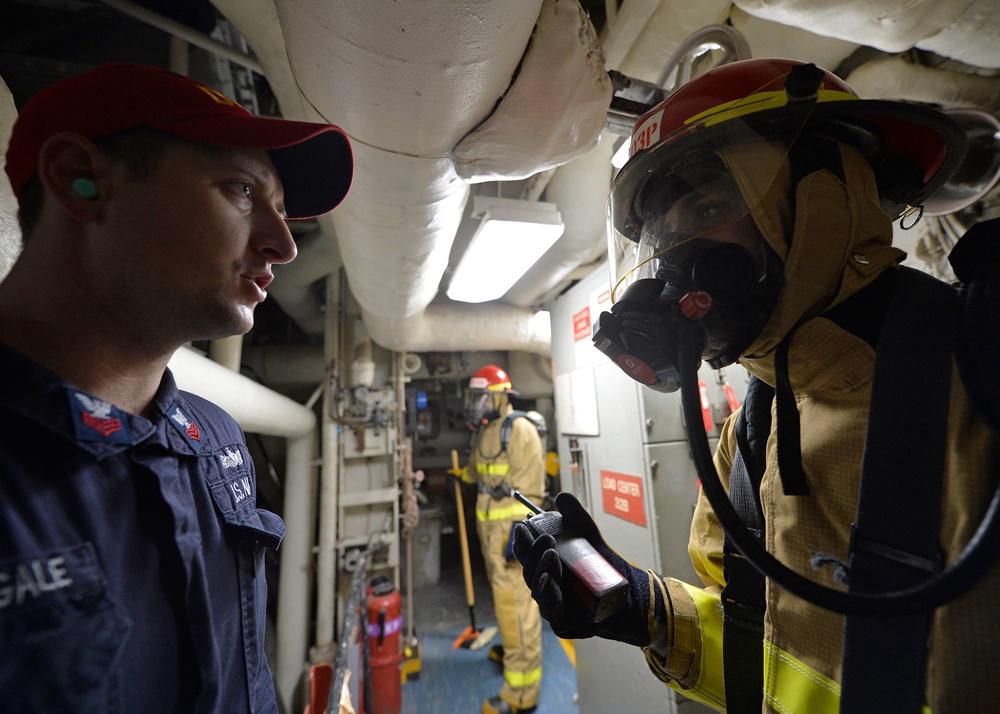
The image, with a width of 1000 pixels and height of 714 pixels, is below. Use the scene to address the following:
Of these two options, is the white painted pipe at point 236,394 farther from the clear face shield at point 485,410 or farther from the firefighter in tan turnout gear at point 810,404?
the clear face shield at point 485,410

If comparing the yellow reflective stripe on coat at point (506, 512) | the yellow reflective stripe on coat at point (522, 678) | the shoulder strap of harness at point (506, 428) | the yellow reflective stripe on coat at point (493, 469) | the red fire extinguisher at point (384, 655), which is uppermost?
the shoulder strap of harness at point (506, 428)

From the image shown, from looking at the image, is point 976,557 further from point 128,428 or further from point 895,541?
point 128,428

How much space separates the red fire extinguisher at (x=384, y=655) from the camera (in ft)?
10.2

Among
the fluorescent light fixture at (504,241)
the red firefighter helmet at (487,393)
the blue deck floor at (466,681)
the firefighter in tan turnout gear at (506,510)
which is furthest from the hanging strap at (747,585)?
the red firefighter helmet at (487,393)

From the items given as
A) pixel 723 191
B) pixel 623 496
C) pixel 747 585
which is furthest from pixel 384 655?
pixel 723 191

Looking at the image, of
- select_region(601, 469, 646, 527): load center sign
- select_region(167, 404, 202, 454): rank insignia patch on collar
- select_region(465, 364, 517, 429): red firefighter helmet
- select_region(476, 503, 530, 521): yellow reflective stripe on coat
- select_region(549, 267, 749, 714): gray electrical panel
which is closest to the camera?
select_region(167, 404, 202, 454): rank insignia patch on collar

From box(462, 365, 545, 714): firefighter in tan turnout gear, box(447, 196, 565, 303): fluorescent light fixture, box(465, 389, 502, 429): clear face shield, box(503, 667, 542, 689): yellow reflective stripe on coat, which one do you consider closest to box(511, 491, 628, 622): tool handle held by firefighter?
box(447, 196, 565, 303): fluorescent light fixture

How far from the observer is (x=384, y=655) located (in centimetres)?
315

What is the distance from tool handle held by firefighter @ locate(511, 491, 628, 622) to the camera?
0.90 m

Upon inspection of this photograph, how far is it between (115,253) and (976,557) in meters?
1.28

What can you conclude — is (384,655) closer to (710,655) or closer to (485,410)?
(485,410)

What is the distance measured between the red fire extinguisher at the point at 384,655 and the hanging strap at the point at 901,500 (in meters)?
3.35

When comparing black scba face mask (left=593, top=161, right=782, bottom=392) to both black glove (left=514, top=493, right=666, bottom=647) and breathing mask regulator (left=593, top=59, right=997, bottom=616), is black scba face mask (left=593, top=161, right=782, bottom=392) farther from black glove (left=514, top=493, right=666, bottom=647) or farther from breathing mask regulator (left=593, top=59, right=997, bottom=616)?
black glove (left=514, top=493, right=666, bottom=647)

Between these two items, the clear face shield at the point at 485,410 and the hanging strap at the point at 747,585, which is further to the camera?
the clear face shield at the point at 485,410
